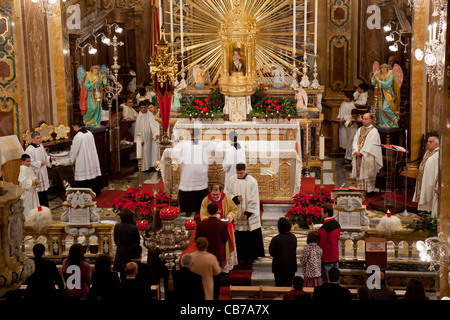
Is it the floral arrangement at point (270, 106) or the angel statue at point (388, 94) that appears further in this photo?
the angel statue at point (388, 94)

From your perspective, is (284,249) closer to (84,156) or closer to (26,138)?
(84,156)

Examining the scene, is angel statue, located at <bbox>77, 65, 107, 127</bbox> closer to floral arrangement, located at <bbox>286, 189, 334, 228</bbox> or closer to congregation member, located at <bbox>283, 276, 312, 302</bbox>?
floral arrangement, located at <bbox>286, 189, 334, 228</bbox>

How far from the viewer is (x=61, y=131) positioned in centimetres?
1605

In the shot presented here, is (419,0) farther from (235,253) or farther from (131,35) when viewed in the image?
(131,35)

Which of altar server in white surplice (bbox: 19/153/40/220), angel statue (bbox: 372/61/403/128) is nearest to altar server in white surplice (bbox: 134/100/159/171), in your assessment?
altar server in white surplice (bbox: 19/153/40/220)

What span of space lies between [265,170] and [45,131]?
4477 mm

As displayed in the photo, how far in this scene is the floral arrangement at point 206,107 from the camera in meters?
16.0

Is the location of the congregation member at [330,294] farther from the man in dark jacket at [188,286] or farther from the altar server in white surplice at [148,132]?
the altar server in white surplice at [148,132]

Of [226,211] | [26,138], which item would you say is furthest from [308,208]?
[26,138]

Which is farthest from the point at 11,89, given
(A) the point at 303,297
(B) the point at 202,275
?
(A) the point at 303,297

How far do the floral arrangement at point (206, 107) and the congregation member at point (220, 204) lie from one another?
4895mm

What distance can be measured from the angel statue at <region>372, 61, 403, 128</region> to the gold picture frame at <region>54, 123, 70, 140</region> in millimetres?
6352

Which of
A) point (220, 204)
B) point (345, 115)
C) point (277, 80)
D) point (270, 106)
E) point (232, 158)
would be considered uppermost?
point (277, 80)

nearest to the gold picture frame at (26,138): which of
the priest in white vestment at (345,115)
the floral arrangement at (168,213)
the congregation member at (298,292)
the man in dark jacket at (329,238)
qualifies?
the floral arrangement at (168,213)
